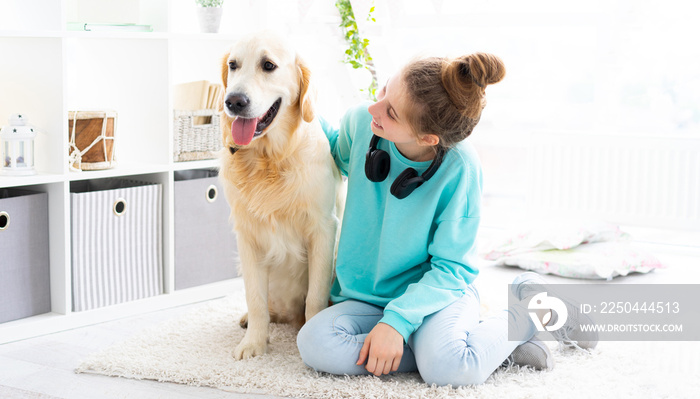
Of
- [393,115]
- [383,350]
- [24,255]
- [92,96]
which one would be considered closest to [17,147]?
[24,255]

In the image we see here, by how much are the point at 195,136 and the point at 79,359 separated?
90 centimetres

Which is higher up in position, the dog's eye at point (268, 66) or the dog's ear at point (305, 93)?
the dog's eye at point (268, 66)

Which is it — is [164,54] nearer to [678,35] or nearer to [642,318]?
[642,318]

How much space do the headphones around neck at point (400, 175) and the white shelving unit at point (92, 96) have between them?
0.92m

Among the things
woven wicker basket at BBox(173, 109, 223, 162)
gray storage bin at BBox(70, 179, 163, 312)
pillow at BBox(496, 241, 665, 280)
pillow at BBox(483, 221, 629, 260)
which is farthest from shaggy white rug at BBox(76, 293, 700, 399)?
pillow at BBox(483, 221, 629, 260)

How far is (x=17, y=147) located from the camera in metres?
2.01

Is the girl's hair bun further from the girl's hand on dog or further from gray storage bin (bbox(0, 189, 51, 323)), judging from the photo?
gray storage bin (bbox(0, 189, 51, 323))

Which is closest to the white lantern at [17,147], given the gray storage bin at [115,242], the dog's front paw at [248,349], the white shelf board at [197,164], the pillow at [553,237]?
the gray storage bin at [115,242]

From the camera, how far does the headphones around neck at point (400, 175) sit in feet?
5.42

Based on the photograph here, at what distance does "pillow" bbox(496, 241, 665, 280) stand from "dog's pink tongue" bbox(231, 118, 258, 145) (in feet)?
5.29

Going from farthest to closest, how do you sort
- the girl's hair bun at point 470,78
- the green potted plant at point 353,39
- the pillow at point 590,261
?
the green potted plant at point 353,39, the pillow at point 590,261, the girl's hair bun at point 470,78

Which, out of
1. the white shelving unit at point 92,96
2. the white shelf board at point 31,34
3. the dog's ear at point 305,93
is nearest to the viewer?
the dog's ear at point 305,93

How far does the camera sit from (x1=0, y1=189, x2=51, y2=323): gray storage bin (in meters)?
1.99

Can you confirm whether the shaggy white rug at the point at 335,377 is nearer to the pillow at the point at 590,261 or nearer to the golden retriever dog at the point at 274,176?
the golden retriever dog at the point at 274,176
